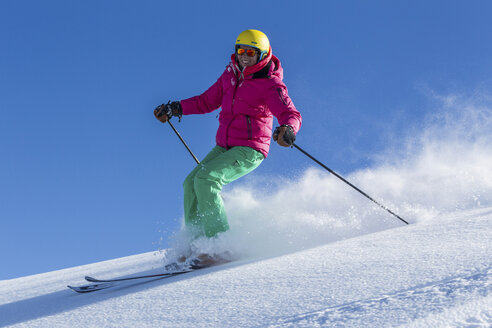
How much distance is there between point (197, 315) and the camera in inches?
90.4

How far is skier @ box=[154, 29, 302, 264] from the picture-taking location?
14.2 ft

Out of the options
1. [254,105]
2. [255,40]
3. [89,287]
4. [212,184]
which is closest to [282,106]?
[254,105]

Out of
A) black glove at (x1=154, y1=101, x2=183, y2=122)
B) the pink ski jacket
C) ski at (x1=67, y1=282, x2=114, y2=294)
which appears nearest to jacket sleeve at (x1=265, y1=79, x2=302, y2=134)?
the pink ski jacket

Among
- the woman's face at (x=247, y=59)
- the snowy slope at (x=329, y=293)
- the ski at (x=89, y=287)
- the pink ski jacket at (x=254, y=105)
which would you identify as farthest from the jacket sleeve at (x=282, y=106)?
the ski at (x=89, y=287)

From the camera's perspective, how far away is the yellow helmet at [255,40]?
4570mm

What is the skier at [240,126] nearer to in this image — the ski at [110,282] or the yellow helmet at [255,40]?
the yellow helmet at [255,40]

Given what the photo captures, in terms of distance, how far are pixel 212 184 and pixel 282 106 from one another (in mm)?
1019

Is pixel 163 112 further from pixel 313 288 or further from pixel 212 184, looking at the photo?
pixel 313 288

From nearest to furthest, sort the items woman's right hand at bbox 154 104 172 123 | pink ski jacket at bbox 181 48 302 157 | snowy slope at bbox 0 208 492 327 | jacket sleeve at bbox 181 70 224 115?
snowy slope at bbox 0 208 492 327 < pink ski jacket at bbox 181 48 302 157 < jacket sleeve at bbox 181 70 224 115 < woman's right hand at bbox 154 104 172 123

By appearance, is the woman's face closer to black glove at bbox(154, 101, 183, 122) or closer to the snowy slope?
black glove at bbox(154, 101, 183, 122)

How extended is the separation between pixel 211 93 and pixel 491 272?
3.90 meters

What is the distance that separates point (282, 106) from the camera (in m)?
4.39

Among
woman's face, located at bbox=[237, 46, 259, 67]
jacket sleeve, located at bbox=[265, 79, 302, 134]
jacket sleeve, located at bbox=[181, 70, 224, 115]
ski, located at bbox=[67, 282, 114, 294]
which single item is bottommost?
ski, located at bbox=[67, 282, 114, 294]

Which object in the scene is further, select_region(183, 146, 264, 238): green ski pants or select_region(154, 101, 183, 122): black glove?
select_region(154, 101, 183, 122): black glove
